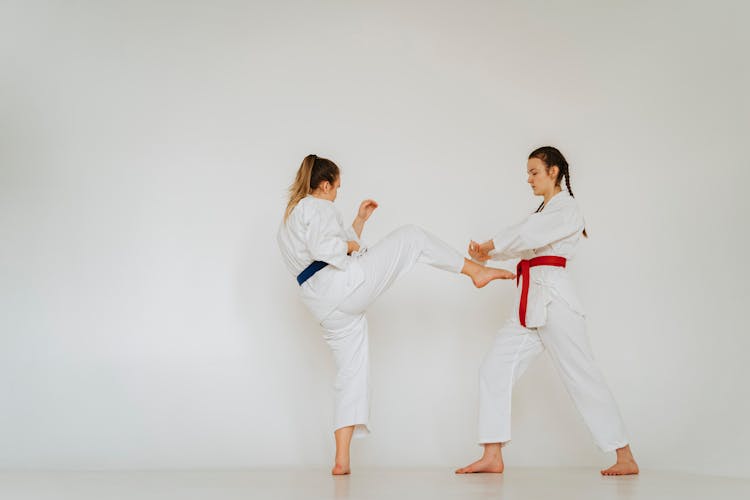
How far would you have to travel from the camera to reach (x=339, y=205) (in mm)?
4332

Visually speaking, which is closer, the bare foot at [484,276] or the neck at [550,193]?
the bare foot at [484,276]

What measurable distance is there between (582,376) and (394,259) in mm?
946

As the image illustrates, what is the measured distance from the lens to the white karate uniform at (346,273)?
3.25 meters

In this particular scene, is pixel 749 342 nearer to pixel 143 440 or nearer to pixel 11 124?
pixel 143 440

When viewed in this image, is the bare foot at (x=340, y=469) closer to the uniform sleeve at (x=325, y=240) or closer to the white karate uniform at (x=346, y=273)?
the white karate uniform at (x=346, y=273)

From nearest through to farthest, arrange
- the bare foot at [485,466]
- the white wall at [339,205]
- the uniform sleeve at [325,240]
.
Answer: the uniform sleeve at [325,240]
the bare foot at [485,466]
the white wall at [339,205]

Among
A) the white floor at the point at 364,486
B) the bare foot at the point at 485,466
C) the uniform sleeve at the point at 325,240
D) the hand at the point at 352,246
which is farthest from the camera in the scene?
the hand at the point at 352,246

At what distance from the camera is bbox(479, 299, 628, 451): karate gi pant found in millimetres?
3266

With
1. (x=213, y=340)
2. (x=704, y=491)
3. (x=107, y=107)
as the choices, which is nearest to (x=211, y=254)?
(x=213, y=340)

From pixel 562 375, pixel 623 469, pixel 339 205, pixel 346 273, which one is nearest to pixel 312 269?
pixel 346 273

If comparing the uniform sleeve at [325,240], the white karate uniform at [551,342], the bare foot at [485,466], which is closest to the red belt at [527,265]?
the white karate uniform at [551,342]

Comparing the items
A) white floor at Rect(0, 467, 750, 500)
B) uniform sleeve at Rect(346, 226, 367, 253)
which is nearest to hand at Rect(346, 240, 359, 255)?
uniform sleeve at Rect(346, 226, 367, 253)

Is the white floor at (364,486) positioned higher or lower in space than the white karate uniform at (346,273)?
lower

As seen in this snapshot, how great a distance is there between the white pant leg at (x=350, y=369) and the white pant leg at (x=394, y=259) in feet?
0.23
